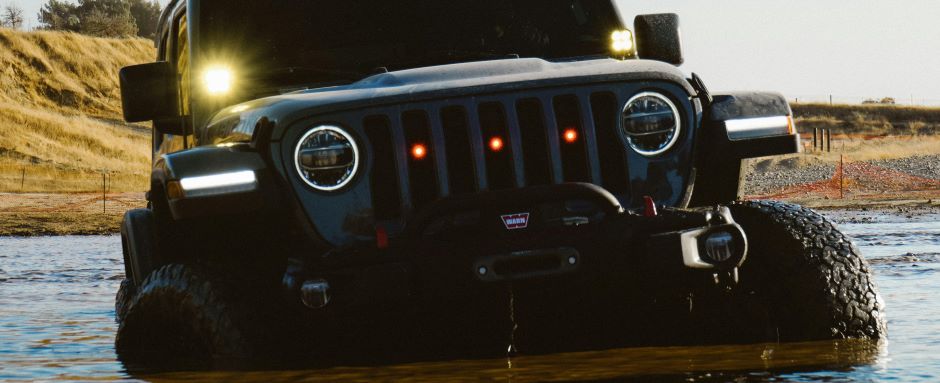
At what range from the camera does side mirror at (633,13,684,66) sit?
24.0 ft

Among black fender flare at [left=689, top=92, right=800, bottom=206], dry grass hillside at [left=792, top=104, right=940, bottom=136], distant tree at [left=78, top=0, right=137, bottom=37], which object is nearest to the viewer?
black fender flare at [left=689, top=92, right=800, bottom=206]

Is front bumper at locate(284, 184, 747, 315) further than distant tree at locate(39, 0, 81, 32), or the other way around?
distant tree at locate(39, 0, 81, 32)

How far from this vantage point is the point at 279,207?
5793mm

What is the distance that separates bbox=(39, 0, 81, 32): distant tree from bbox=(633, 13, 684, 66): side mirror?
8504cm

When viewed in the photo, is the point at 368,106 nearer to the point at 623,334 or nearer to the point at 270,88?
the point at 270,88

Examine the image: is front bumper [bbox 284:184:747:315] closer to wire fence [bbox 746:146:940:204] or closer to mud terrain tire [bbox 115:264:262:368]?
mud terrain tire [bbox 115:264:262:368]

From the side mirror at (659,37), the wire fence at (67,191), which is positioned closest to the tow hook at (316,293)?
the side mirror at (659,37)

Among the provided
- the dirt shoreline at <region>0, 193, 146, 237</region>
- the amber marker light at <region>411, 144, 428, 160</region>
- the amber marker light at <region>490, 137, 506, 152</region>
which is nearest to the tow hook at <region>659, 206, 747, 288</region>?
the amber marker light at <region>490, 137, 506, 152</region>

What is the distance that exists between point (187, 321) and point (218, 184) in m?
0.64

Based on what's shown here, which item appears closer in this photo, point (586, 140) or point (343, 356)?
point (586, 140)

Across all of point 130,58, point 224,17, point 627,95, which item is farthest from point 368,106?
point 130,58

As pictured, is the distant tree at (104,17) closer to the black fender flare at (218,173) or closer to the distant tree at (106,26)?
the distant tree at (106,26)

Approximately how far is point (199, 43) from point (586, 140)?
2007mm

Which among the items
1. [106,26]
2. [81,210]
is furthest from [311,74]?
[106,26]
